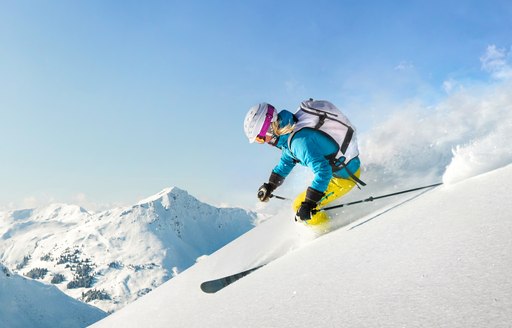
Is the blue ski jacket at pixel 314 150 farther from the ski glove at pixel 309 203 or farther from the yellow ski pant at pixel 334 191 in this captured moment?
the yellow ski pant at pixel 334 191

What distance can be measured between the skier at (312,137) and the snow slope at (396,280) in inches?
60.5

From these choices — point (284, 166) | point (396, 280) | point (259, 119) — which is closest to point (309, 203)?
point (259, 119)

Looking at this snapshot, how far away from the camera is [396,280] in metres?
2.59

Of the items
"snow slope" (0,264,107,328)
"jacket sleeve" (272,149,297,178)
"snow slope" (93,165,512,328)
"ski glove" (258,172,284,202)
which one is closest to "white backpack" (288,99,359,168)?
"jacket sleeve" (272,149,297,178)

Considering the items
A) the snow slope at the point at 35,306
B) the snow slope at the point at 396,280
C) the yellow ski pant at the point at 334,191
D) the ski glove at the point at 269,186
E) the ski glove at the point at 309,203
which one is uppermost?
the snow slope at the point at 35,306

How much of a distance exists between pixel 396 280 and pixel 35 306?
4580 inches

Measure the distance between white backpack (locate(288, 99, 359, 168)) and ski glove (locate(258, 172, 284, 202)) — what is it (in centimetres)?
148

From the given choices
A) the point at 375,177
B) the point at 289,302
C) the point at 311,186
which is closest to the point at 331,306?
the point at 289,302

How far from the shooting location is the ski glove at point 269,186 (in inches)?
305

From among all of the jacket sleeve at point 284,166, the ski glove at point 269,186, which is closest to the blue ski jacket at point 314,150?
the jacket sleeve at point 284,166

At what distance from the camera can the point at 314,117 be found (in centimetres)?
629

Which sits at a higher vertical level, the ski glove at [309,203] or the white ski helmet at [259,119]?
the white ski helmet at [259,119]

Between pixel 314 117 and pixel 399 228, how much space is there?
298 cm

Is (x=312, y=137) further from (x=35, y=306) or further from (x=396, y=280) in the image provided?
(x=35, y=306)
